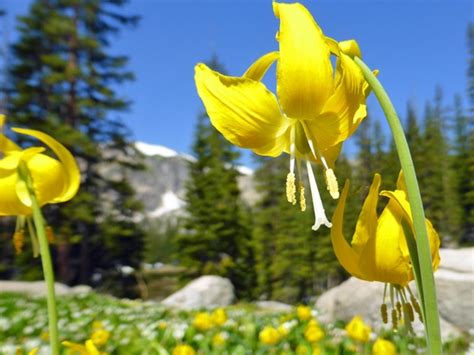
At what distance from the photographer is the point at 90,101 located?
69.1 ft

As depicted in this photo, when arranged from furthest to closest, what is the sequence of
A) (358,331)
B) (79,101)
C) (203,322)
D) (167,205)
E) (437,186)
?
(167,205), (437,186), (79,101), (203,322), (358,331)

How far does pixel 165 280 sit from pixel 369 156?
28460 mm

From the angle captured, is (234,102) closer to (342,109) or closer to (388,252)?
(342,109)

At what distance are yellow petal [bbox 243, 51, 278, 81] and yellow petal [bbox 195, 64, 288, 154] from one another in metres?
0.03

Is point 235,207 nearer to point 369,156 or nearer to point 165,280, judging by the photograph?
point 369,156

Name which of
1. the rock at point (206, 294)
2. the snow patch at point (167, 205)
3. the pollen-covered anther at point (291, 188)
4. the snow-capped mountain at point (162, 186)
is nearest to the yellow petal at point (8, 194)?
the pollen-covered anther at point (291, 188)

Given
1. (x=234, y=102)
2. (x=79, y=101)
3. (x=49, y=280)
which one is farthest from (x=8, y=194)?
(x=79, y=101)

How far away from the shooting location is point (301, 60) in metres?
0.75

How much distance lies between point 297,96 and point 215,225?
24.4 metres

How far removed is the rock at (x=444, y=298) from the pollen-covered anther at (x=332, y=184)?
4.34 meters

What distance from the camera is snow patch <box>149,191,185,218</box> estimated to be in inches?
6137

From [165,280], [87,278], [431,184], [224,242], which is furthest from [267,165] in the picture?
[165,280]

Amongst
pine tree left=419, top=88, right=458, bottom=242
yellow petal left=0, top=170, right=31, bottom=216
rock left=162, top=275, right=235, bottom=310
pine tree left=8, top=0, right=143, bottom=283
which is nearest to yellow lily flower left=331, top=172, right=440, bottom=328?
yellow petal left=0, top=170, right=31, bottom=216

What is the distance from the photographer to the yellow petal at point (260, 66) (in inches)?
32.3
